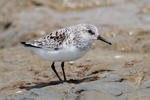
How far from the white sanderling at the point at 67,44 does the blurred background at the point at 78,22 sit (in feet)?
2.92

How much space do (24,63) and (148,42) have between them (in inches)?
138

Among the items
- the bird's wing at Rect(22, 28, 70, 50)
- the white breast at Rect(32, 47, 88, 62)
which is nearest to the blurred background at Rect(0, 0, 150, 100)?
the white breast at Rect(32, 47, 88, 62)

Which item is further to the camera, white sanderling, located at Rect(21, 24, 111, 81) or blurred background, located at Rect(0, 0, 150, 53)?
blurred background, located at Rect(0, 0, 150, 53)

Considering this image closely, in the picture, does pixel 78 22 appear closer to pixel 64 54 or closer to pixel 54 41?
pixel 54 41

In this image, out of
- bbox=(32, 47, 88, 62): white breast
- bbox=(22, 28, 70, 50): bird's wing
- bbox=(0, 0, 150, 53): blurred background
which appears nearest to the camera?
bbox=(32, 47, 88, 62): white breast

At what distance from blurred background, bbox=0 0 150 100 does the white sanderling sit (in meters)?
0.89

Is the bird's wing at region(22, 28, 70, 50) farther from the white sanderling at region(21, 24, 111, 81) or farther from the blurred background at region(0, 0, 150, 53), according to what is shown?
Answer: the blurred background at region(0, 0, 150, 53)

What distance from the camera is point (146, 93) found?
277 inches

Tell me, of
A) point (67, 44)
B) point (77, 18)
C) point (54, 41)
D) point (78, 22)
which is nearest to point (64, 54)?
point (67, 44)

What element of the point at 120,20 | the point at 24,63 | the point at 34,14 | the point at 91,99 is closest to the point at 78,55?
the point at 91,99

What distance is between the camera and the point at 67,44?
810 cm

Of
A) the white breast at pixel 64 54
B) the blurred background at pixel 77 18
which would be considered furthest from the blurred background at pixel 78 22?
the white breast at pixel 64 54

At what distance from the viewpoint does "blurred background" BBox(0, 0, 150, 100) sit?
9287 mm

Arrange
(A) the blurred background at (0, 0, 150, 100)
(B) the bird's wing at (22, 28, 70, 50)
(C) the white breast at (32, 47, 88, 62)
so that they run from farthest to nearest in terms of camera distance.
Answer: (A) the blurred background at (0, 0, 150, 100)
(B) the bird's wing at (22, 28, 70, 50)
(C) the white breast at (32, 47, 88, 62)
